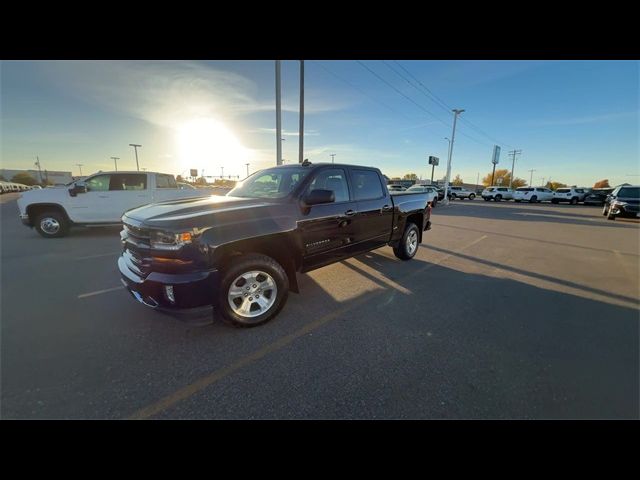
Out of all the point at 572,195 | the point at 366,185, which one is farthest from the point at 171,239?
the point at 572,195

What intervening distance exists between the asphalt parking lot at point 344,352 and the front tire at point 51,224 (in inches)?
140

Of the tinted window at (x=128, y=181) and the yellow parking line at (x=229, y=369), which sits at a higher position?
the tinted window at (x=128, y=181)

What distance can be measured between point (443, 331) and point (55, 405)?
11.8ft

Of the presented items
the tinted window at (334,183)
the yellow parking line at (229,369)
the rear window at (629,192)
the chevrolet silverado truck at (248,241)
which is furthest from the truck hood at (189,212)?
the rear window at (629,192)

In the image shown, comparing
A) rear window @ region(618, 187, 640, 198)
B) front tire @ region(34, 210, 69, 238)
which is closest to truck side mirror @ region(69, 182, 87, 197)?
front tire @ region(34, 210, 69, 238)

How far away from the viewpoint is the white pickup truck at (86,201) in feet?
24.9

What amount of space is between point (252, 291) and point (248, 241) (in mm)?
600

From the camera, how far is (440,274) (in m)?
5.14

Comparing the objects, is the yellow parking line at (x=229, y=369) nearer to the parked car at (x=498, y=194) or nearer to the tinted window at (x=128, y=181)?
the tinted window at (x=128, y=181)

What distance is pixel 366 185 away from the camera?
4.77 m

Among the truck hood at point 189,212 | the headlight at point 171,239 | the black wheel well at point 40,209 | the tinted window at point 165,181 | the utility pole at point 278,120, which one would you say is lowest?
the black wheel well at point 40,209

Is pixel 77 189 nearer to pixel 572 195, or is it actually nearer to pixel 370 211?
pixel 370 211

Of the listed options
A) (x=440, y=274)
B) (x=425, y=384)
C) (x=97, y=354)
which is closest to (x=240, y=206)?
(x=97, y=354)
